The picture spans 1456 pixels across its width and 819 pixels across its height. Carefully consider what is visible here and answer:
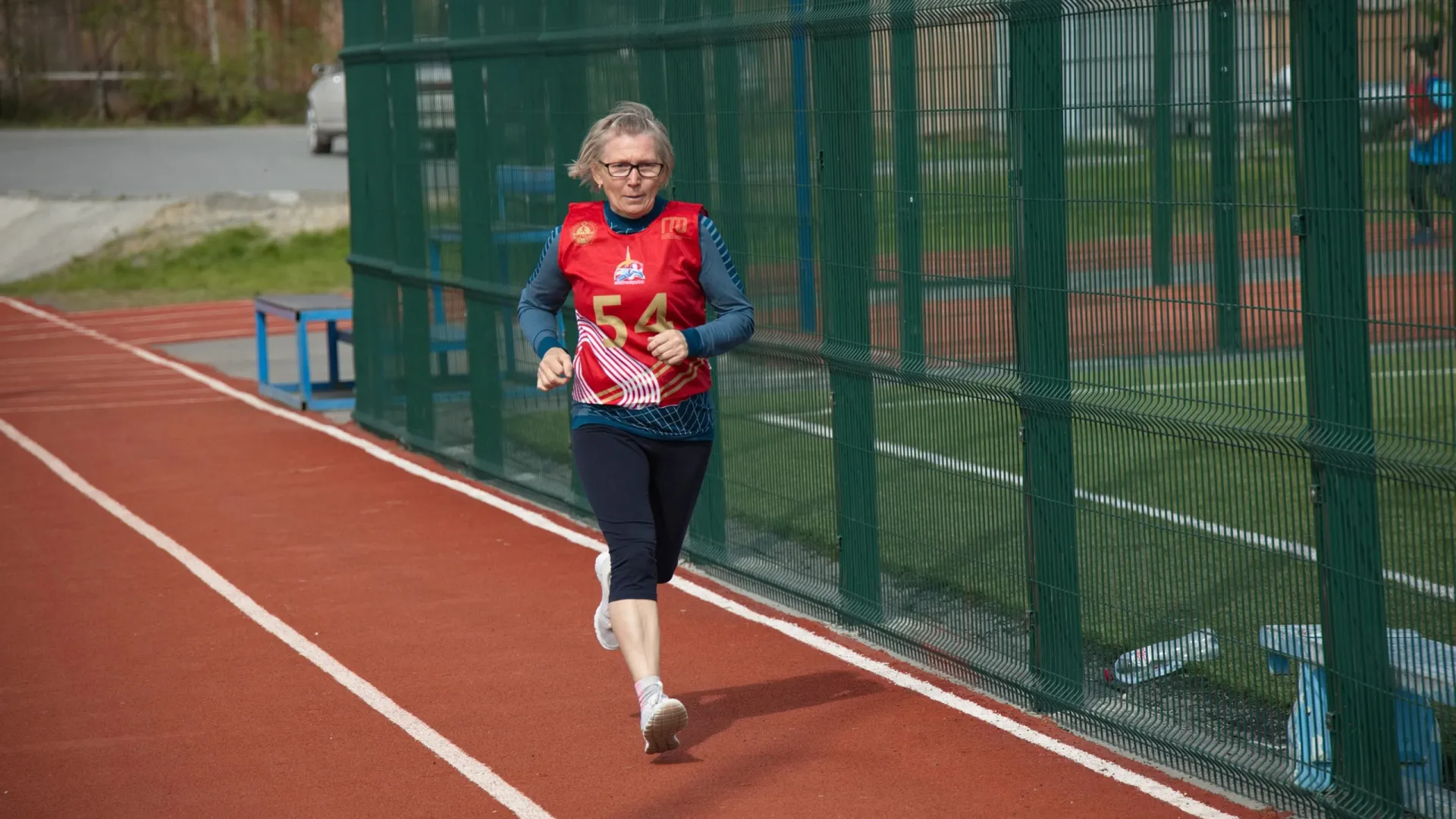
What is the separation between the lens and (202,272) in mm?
28328

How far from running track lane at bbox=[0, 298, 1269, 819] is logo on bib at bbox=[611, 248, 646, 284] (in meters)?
1.56

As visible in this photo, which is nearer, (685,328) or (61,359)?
(685,328)

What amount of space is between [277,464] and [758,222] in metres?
5.59

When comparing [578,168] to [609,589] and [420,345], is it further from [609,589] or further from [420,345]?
[420,345]

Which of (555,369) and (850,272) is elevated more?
(850,272)

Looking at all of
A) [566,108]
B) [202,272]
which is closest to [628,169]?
[566,108]

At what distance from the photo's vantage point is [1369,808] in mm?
4902

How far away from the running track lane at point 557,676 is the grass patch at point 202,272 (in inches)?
566

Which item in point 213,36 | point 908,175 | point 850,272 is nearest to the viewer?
point 908,175

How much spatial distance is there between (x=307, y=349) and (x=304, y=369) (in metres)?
0.17

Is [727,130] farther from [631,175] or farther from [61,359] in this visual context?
[61,359]

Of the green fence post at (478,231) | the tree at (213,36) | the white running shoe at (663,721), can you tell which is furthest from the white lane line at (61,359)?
the tree at (213,36)

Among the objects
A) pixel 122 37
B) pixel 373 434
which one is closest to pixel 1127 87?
pixel 373 434

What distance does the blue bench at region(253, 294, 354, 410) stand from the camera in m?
14.5
